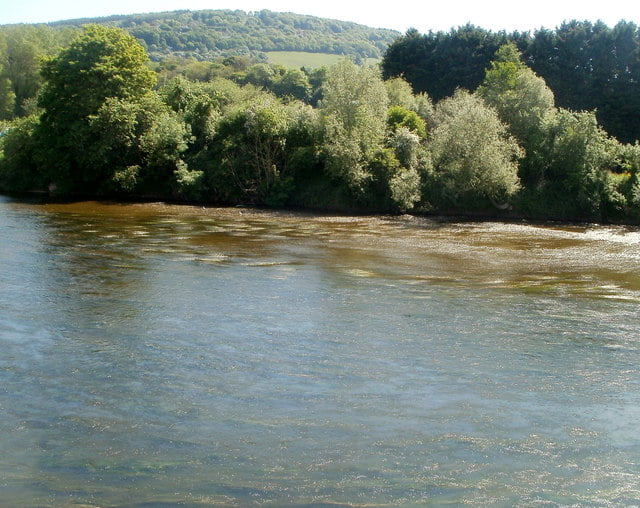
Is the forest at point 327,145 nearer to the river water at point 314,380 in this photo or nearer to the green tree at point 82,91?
the green tree at point 82,91

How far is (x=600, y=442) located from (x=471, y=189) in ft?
114

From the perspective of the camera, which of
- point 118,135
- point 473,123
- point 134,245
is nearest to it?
point 134,245

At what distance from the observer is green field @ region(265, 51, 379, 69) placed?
497ft

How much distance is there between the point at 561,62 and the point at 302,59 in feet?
340

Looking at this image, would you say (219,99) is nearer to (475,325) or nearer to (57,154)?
(57,154)

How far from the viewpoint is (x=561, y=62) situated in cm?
6631

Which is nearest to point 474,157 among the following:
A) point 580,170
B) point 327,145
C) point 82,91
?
point 580,170

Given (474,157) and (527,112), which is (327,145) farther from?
(527,112)

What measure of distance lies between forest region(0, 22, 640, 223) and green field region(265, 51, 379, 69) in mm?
93900

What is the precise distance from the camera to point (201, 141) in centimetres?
5450

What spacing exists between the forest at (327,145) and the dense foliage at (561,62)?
0.64m

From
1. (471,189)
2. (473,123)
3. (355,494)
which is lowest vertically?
(355,494)

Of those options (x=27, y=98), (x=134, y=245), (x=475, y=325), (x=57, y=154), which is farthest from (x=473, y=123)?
(x=27, y=98)

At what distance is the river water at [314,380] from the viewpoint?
10516 mm
